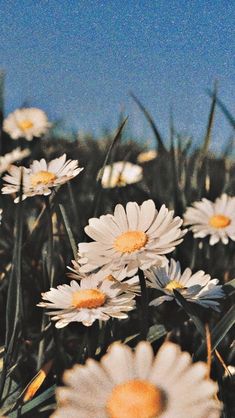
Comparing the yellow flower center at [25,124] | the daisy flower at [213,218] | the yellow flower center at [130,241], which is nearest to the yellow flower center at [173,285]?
the yellow flower center at [130,241]

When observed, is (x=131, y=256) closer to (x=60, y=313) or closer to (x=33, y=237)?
(x=60, y=313)

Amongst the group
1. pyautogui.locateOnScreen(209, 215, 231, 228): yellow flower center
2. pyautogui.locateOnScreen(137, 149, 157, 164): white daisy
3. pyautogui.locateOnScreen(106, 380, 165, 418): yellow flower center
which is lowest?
pyautogui.locateOnScreen(137, 149, 157, 164): white daisy

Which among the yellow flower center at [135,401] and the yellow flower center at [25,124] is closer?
the yellow flower center at [135,401]

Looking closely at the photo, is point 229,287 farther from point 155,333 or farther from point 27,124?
point 27,124

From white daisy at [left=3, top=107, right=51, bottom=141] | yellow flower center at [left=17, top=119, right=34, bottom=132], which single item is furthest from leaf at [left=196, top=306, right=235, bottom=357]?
yellow flower center at [left=17, top=119, right=34, bottom=132]

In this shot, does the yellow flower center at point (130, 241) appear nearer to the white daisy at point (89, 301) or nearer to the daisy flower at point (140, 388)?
the white daisy at point (89, 301)

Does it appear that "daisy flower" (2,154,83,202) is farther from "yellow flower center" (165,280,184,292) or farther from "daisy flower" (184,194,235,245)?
"daisy flower" (184,194,235,245)

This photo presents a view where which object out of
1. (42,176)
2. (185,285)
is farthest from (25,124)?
(185,285)
